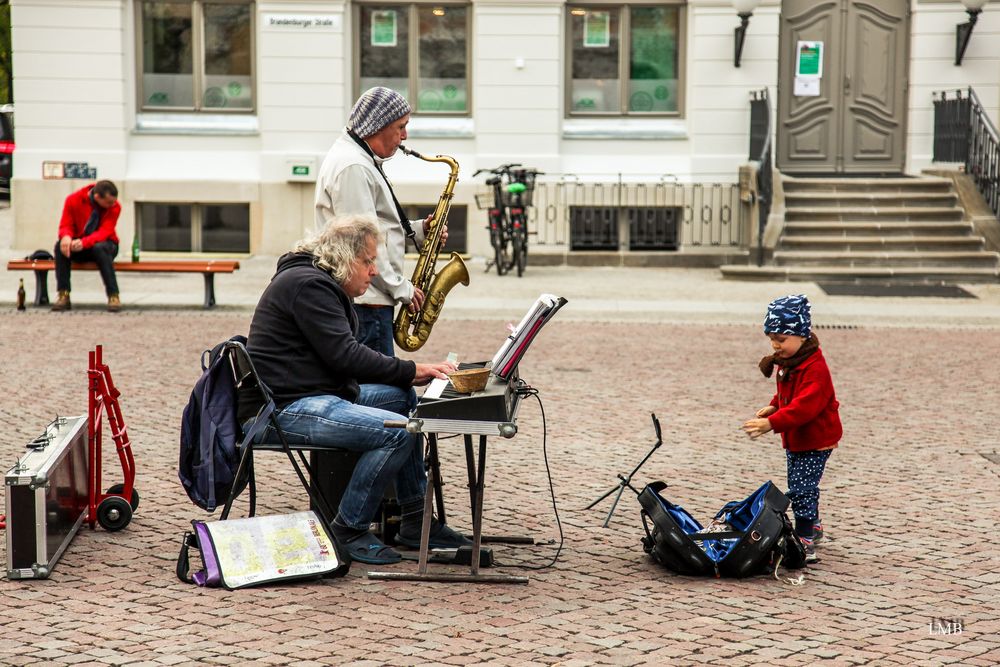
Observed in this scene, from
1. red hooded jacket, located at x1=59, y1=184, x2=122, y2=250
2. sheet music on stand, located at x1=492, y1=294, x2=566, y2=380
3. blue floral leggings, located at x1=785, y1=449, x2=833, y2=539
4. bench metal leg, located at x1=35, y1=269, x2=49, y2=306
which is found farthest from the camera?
bench metal leg, located at x1=35, y1=269, x2=49, y2=306

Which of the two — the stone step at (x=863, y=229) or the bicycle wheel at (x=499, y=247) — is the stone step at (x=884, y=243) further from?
the bicycle wheel at (x=499, y=247)

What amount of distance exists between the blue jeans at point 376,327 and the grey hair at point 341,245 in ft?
2.56

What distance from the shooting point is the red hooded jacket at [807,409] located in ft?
20.5

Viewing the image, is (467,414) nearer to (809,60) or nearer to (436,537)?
(436,537)

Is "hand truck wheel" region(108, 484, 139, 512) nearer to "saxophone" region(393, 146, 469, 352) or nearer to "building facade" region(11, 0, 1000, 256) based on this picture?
"saxophone" region(393, 146, 469, 352)

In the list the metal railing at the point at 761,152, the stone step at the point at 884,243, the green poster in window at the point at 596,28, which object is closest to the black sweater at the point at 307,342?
the metal railing at the point at 761,152

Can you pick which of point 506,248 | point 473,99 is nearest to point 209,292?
point 506,248

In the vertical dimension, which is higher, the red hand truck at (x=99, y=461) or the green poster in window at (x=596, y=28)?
the green poster in window at (x=596, y=28)

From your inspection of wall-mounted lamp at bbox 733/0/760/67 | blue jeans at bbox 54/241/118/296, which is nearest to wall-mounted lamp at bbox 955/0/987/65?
wall-mounted lamp at bbox 733/0/760/67

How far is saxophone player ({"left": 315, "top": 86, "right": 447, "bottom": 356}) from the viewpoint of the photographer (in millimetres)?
6977

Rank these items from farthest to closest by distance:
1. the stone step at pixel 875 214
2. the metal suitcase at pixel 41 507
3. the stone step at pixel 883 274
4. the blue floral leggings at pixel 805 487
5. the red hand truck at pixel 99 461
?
1. the stone step at pixel 875 214
2. the stone step at pixel 883 274
3. the red hand truck at pixel 99 461
4. the blue floral leggings at pixel 805 487
5. the metal suitcase at pixel 41 507

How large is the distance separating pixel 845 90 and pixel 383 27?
6.88 metres

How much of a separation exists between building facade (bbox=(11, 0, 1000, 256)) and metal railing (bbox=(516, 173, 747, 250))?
0.09 ft

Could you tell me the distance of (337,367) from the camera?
6.18 metres
